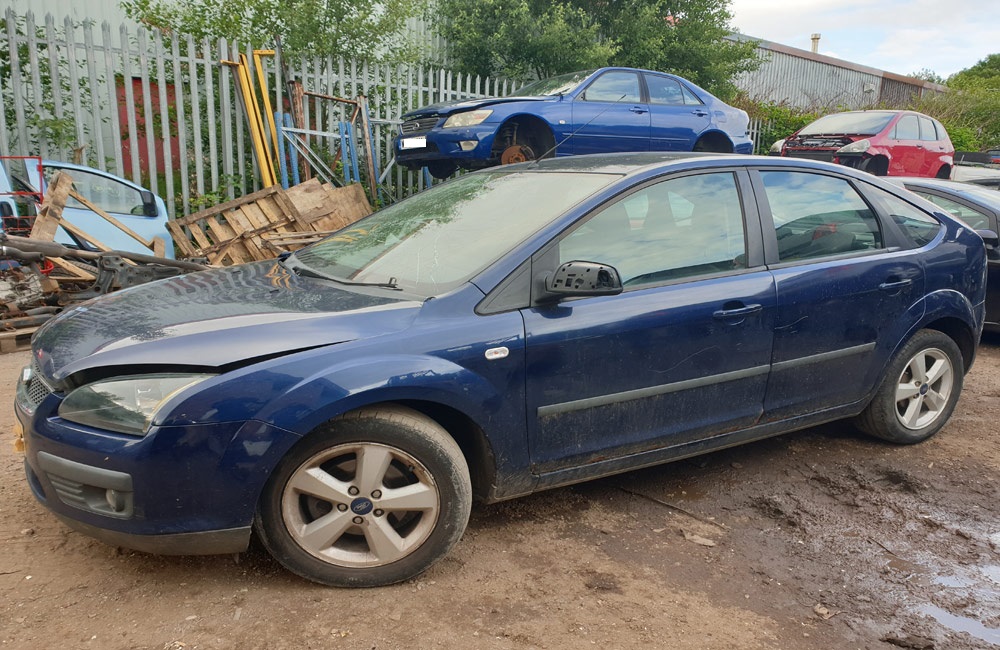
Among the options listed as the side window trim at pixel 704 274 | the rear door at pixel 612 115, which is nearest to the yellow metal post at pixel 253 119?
the rear door at pixel 612 115

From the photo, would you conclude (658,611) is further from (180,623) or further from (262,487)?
(180,623)

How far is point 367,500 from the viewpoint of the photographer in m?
2.49

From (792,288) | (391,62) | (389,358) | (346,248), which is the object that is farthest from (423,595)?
(391,62)

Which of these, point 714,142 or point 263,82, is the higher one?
point 263,82

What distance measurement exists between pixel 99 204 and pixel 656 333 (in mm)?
7069

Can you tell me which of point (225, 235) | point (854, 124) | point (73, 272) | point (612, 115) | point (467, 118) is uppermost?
point (854, 124)

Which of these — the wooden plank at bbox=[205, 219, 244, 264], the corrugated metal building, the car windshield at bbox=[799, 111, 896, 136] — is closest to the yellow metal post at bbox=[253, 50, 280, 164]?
the wooden plank at bbox=[205, 219, 244, 264]

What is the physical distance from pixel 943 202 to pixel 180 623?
671 cm

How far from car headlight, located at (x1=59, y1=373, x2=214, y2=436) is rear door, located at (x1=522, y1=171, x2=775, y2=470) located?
47.5 inches

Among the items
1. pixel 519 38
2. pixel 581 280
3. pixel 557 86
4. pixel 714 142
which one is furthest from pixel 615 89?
pixel 581 280

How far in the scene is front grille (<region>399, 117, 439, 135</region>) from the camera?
8531mm

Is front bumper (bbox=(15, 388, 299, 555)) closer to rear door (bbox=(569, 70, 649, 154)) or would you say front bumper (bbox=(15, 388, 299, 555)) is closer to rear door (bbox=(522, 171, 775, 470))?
rear door (bbox=(522, 171, 775, 470))

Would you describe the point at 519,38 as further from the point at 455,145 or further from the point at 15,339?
the point at 15,339

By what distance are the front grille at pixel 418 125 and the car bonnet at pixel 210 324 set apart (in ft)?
19.4
